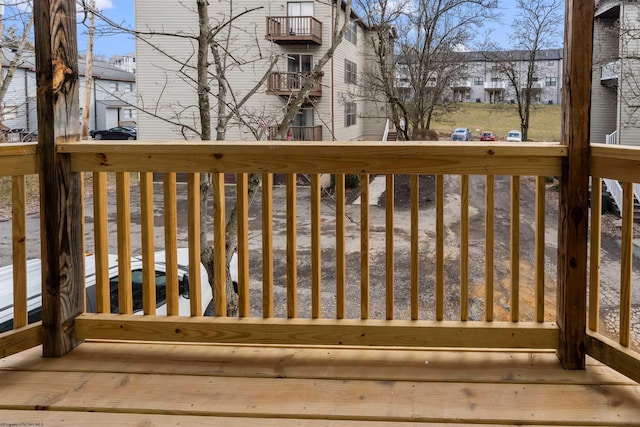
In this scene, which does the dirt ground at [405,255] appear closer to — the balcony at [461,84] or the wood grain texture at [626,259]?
the balcony at [461,84]

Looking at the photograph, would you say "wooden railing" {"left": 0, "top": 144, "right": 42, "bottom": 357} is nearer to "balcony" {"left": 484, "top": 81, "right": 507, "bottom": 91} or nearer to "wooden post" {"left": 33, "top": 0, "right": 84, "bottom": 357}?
"wooden post" {"left": 33, "top": 0, "right": 84, "bottom": 357}

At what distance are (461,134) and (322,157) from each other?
6.20 m

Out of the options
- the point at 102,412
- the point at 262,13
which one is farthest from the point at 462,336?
the point at 262,13

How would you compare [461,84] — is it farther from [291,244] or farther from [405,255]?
[291,244]

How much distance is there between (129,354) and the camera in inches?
79.1

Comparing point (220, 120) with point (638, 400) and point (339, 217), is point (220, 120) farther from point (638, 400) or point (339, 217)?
point (638, 400)

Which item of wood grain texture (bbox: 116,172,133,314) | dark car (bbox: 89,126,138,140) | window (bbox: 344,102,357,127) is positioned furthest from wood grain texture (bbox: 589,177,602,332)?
window (bbox: 344,102,357,127)

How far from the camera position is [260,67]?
336 inches

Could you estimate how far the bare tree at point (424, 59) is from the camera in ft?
25.8

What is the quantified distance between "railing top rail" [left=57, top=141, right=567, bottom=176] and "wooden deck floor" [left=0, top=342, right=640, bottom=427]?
679 mm

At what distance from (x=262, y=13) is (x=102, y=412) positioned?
Answer: 9.78m

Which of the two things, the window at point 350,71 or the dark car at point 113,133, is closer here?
the dark car at point 113,133

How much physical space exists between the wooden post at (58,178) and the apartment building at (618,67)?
913 cm

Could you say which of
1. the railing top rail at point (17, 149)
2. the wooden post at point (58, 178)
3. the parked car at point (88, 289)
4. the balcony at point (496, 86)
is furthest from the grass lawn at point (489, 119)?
the railing top rail at point (17, 149)
